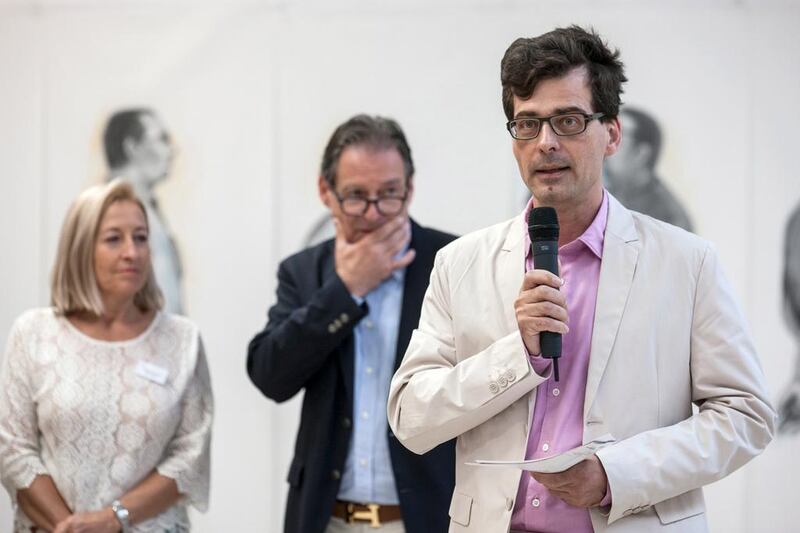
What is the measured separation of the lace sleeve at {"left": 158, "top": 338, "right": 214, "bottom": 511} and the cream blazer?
1.50 metres

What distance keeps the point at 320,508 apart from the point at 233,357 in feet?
5.98

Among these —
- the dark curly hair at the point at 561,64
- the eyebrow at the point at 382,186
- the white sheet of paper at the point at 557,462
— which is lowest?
the white sheet of paper at the point at 557,462

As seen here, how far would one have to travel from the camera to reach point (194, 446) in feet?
11.7

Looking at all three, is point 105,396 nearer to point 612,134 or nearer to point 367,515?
point 367,515

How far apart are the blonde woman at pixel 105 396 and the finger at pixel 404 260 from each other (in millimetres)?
900

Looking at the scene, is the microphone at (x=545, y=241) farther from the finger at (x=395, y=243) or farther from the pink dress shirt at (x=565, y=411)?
the finger at (x=395, y=243)

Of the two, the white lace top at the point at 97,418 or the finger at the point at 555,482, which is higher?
the finger at the point at 555,482

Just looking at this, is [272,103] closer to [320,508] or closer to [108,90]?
[108,90]

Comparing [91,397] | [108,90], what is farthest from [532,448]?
[108,90]

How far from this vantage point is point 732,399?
2092 millimetres

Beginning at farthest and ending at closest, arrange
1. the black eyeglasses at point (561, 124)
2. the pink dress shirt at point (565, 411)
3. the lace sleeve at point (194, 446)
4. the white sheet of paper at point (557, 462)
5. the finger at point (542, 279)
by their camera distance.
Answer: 1. the lace sleeve at point (194, 446)
2. the black eyeglasses at point (561, 124)
3. the pink dress shirt at point (565, 411)
4. the finger at point (542, 279)
5. the white sheet of paper at point (557, 462)

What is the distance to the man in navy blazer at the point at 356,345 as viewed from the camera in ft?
10.0

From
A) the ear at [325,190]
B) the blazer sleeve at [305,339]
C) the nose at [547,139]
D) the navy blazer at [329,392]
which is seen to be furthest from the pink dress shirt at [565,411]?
the ear at [325,190]

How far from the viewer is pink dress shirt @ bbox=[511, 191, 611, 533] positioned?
207 cm
